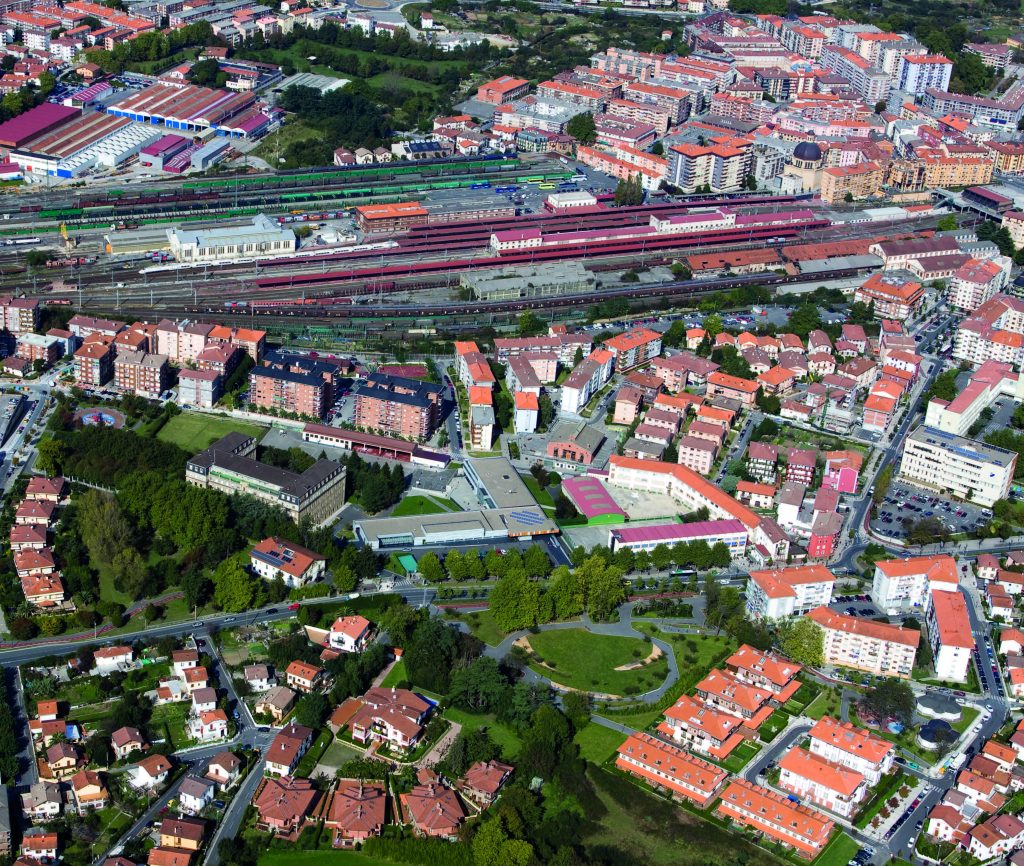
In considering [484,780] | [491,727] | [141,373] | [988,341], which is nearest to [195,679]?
[491,727]

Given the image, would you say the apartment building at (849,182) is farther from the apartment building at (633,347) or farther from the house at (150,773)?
the house at (150,773)

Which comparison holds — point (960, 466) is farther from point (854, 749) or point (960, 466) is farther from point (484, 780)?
point (484, 780)

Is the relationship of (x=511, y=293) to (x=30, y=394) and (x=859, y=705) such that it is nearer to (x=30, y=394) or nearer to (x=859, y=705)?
(x=30, y=394)

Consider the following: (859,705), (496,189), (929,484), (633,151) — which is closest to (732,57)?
(633,151)

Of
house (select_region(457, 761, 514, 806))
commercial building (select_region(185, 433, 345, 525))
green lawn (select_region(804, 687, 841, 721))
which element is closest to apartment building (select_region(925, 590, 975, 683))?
→ green lawn (select_region(804, 687, 841, 721))

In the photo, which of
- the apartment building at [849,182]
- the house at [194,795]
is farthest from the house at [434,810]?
the apartment building at [849,182]
